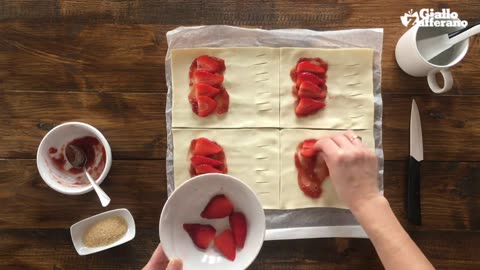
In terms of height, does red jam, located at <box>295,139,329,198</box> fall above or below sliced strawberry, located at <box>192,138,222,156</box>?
below

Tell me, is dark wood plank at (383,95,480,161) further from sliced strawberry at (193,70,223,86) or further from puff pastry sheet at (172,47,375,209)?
sliced strawberry at (193,70,223,86)

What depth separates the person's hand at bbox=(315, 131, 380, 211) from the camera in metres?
0.80

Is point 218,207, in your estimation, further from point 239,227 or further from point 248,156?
point 248,156

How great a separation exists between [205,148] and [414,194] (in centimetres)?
47

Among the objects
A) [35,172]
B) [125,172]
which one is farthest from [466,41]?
[35,172]

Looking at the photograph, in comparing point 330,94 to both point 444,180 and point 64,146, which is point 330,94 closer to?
point 444,180

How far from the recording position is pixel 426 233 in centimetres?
88

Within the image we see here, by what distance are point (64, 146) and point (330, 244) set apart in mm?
628

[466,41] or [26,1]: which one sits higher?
[26,1]

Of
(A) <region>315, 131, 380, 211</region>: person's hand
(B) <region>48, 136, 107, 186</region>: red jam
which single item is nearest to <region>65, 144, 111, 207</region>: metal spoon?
(B) <region>48, 136, 107, 186</region>: red jam

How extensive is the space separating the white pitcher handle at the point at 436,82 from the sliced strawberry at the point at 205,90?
48 centimetres

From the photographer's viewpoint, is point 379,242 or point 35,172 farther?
point 35,172

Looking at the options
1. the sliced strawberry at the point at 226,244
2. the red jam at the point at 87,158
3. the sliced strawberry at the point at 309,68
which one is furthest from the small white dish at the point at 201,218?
the sliced strawberry at the point at 309,68

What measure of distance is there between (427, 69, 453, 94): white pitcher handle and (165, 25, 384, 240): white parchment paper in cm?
11
